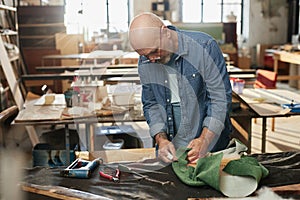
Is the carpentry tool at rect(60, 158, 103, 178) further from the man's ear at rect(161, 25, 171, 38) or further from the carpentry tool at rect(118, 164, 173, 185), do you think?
the man's ear at rect(161, 25, 171, 38)

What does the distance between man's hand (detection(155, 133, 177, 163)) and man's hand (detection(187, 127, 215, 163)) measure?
73mm

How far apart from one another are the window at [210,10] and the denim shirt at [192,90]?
7894 millimetres

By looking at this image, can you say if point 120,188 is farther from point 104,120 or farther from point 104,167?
point 104,120

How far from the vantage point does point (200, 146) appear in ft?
5.27

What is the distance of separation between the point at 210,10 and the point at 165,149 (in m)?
8.63

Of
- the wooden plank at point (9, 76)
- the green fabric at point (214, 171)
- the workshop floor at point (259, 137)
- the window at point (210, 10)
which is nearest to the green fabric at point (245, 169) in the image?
the green fabric at point (214, 171)

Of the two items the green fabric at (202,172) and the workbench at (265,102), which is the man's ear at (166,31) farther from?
the workbench at (265,102)

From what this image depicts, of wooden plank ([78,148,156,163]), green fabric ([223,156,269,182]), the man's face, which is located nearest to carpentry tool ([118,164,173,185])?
green fabric ([223,156,269,182])

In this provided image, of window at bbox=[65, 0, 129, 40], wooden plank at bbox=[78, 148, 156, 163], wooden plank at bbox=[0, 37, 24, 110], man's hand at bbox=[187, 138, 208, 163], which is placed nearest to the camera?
man's hand at bbox=[187, 138, 208, 163]

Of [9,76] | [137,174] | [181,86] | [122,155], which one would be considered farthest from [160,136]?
[9,76]

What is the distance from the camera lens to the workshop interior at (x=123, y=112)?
1289mm

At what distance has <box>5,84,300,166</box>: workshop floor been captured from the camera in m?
3.39

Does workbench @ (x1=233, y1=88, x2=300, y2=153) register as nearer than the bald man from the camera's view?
No

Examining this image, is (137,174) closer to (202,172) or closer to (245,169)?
(202,172)
